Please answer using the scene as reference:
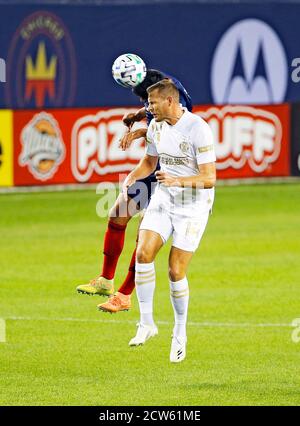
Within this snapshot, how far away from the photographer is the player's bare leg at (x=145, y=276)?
42.2 feet

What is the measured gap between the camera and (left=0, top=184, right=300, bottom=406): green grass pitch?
1302cm

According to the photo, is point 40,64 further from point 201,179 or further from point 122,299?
point 201,179

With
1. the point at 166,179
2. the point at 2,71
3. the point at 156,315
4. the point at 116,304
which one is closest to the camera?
the point at 166,179

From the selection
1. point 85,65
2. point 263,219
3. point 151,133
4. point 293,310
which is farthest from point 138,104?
point 151,133

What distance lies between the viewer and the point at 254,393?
41.8 ft

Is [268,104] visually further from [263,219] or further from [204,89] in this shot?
[263,219]

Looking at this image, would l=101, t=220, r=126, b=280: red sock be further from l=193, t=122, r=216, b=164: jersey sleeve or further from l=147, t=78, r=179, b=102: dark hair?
l=147, t=78, r=179, b=102: dark hair

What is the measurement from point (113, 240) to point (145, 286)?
1.52 m

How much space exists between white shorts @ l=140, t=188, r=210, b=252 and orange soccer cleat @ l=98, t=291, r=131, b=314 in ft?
3.83

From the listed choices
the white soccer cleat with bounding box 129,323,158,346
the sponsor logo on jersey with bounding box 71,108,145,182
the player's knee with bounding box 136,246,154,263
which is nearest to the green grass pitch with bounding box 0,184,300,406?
the white soccer cleat with bounding box 129,323,158,346

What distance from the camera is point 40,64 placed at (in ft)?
93.5

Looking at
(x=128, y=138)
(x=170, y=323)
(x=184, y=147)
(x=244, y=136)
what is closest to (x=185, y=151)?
(x=184, y=147)

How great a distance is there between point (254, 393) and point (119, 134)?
49.5 ft

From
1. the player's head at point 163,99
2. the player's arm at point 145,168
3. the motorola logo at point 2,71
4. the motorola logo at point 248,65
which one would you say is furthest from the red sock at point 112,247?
the motorola logo at point 248,65
